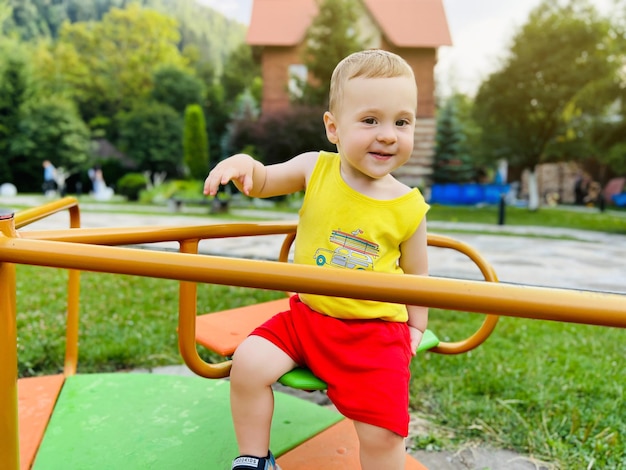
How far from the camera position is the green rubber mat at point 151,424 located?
5.19 feet

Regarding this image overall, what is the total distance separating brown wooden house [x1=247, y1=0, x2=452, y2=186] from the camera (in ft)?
55.2

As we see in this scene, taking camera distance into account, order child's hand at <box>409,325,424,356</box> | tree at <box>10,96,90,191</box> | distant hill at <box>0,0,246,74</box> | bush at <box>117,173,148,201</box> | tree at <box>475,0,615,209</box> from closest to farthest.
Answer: child's hand at <box>409,325,424,356</box> < tree at <box>475,0,615,209</box> < bush at <box>117,173,148,201</box> < tree at <box>10,96,90,191</box> < distant hill at <box>0,0,246,74</box>

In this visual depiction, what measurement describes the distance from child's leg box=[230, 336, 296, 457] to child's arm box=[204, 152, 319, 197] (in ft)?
1.33

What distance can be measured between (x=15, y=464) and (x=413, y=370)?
204 centimetres

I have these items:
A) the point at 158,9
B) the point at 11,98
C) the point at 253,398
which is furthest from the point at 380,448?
the point at 158,9

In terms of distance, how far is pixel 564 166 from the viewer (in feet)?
77.2

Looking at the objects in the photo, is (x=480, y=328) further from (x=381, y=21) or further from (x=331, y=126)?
(x=381, y=21)

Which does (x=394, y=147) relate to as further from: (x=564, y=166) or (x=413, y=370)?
(x=564, y=166)

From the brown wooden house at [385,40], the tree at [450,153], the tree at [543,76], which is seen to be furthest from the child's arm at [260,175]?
the tree at [450,153]

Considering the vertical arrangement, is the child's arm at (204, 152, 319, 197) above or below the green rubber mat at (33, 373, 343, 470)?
above

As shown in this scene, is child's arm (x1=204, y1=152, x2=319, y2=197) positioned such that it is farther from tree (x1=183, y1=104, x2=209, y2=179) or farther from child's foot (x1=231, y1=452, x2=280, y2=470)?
tree (x1=183, y1=104, x2=209, y2=179)

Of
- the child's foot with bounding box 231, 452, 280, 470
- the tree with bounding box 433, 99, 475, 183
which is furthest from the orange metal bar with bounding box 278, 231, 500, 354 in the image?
the tree with bounding box 433, 99, 475, 183

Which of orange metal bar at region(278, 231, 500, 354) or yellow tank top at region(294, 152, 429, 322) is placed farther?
orange metal bar at region(278, 231, 500, 354)

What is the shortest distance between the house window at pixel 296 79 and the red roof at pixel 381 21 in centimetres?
76
